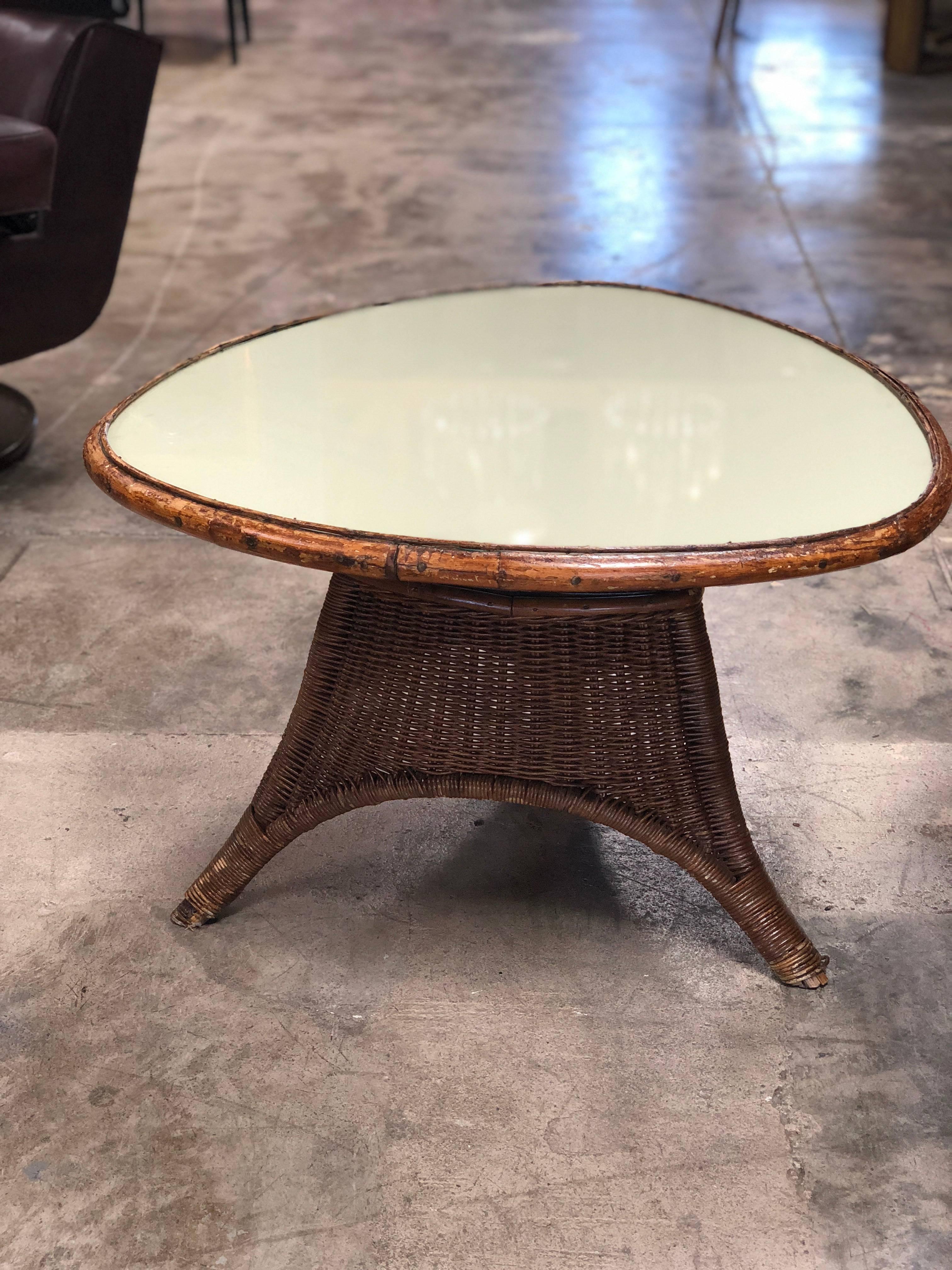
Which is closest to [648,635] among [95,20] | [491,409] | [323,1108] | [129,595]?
[491,409]

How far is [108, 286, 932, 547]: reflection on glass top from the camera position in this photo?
119 cm

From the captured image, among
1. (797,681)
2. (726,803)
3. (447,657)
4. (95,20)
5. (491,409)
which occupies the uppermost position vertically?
(95,20)

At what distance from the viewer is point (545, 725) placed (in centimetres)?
127

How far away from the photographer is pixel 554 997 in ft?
4.30

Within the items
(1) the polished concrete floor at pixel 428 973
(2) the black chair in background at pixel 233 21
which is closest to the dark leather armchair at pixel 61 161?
(1) the polished concrete floor at pixel 428 973

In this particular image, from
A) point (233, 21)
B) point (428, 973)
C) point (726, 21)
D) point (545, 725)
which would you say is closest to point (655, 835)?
point (545, 725)

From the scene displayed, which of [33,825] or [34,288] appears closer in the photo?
[33,825]

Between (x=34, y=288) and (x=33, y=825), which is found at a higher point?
(x=34, y=288)

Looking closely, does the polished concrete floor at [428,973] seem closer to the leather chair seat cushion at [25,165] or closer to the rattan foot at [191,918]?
the rattan foot at [191,918]

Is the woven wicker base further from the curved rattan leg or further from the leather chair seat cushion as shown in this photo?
the leather chair seat cushion

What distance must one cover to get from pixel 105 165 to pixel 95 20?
24 centimetres

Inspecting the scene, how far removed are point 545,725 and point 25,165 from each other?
145 cm

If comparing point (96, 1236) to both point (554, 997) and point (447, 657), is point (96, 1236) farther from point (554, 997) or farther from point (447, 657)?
point (447, 657)

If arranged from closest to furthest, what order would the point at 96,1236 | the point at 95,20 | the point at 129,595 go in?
1. the point at 96,1236
2. the point at 129,595
3. the point at 95,20
